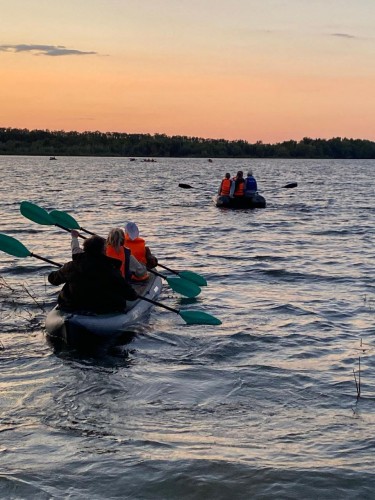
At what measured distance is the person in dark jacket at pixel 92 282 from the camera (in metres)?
8.87

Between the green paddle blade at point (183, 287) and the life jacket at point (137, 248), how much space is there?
54 centimetres

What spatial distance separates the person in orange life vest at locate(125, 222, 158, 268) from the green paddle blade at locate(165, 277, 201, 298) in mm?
423

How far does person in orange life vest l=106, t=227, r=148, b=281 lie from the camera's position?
10.0 m

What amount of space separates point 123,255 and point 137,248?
1591mm

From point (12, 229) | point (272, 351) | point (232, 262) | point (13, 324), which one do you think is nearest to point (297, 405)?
point (272, 351)

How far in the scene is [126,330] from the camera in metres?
9.83

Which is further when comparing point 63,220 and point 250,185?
point 250,185

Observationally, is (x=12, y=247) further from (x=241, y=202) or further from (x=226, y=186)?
(x=241, y=202)

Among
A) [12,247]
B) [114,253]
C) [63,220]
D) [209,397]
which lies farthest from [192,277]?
[209,397]

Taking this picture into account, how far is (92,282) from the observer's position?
9.01 m

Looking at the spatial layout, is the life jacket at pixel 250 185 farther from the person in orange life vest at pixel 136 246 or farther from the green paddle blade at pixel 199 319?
the green paddle blade at pixel 199 319

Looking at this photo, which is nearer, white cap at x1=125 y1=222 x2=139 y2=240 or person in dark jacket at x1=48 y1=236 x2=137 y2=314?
person in dark jacket at x1=48 y1=236 x2=137 y2=314

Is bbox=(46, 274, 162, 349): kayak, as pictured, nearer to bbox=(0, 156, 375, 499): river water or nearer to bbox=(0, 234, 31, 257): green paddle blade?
bbox=(0, 156, 375, 499): river water

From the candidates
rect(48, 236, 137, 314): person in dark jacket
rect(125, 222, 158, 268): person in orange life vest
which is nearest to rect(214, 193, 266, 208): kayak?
rect(125, 222, 158, 268): person in orange life vest
